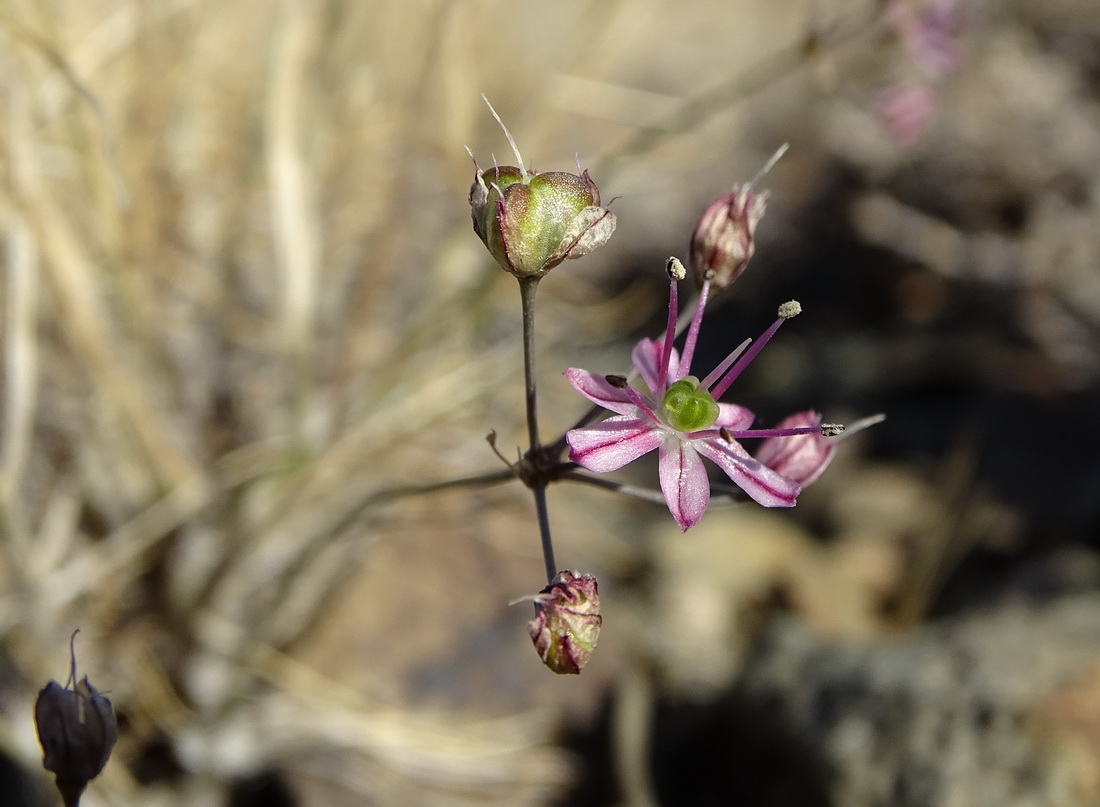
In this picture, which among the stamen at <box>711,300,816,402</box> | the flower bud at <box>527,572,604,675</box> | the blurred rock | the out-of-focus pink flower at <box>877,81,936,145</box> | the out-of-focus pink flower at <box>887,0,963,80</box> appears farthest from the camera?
the out-of-focus pink flower at <box>877,81,936,145</box>

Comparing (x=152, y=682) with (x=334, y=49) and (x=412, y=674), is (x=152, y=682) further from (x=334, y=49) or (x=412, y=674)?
(x=334, y=49)

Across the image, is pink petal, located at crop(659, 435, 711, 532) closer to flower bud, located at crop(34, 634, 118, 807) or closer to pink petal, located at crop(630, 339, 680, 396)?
pink petal, located at crop(630, 339, 680, 396)

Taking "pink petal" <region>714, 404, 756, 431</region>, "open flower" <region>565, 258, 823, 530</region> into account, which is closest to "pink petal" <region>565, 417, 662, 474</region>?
"open flower" <region>565, 258, 823, 530</region>

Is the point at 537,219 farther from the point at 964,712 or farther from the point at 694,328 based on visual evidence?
the point at 964,712

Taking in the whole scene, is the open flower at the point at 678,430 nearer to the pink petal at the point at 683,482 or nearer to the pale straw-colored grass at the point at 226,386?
the pink petal at the point at 683,482

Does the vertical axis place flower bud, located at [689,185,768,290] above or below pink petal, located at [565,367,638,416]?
above

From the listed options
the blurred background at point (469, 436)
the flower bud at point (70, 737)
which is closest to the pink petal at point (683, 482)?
the blurred background at point (469, 436)

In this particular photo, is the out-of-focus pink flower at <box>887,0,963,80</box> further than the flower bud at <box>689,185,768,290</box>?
Yes

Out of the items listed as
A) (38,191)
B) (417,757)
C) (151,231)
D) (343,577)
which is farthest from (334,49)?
(417,757)
